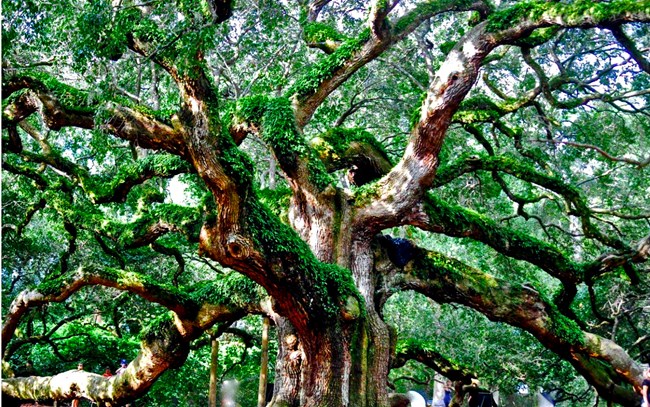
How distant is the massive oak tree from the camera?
5699mm

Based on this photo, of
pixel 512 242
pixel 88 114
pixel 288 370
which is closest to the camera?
pixel 88 114

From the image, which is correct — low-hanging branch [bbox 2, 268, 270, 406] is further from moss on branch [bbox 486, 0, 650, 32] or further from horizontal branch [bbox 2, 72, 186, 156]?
moss on branch [bbox 486, 0, 650, 32]

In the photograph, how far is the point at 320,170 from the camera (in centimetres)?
751

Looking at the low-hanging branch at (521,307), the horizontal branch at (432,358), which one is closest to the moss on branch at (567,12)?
the low-hanging branch at (521,307)

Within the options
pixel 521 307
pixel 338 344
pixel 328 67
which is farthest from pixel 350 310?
pixel 328 67

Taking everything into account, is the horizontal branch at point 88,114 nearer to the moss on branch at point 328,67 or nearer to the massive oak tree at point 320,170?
the massive oak tree at point 320,170

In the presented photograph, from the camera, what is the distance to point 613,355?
27.0 feet

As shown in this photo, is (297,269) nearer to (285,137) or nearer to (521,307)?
(285,137)

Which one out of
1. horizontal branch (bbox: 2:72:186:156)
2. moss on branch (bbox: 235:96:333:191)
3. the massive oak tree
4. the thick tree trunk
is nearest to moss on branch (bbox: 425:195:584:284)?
the massive oak tree

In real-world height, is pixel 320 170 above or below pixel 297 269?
above

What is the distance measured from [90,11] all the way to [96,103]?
171 cm

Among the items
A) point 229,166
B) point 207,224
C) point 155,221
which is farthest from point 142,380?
point 229,166

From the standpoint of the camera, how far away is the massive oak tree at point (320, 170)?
570cm

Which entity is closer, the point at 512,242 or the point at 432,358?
the point at 512,242
